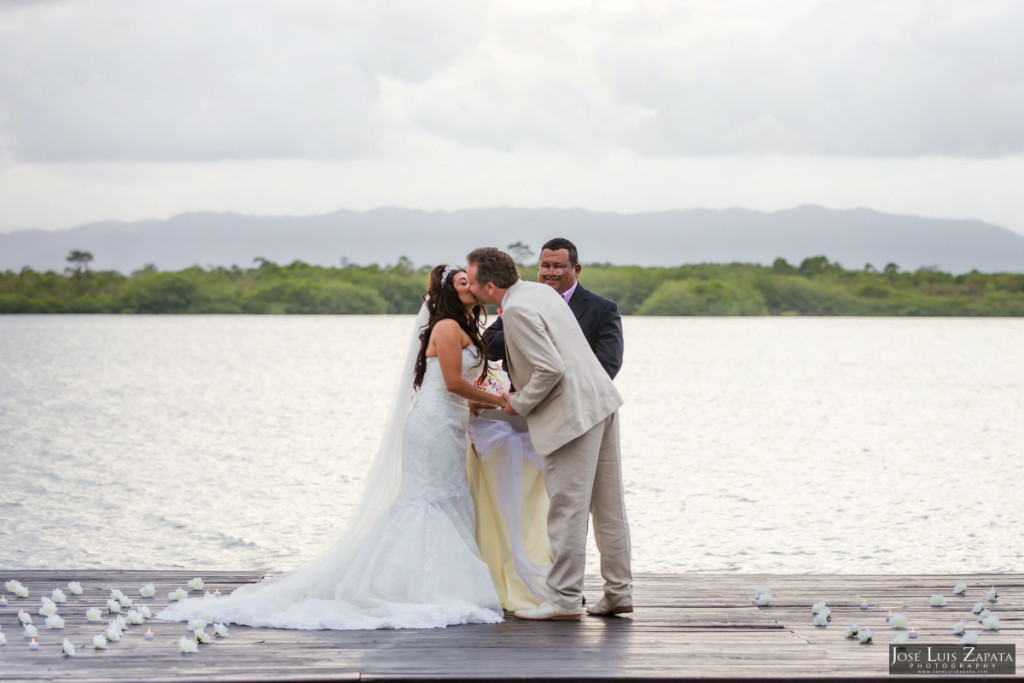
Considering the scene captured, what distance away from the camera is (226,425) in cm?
2770

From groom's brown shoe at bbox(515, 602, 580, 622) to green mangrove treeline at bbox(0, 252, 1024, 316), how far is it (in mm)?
69604

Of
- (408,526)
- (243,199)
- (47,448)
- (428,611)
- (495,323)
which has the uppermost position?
(243,199)

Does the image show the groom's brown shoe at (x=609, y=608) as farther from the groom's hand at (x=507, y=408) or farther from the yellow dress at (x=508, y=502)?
the groom's hand at (x=507, y=408)

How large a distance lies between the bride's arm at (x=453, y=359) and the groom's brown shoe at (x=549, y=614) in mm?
1026

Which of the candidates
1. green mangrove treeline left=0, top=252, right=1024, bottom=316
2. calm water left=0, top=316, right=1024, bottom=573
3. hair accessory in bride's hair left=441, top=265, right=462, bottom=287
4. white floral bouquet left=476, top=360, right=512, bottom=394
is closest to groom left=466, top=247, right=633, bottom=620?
hair accessory in bride's hair left=441, top=265, right=462, bottom=287

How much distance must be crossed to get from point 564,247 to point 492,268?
1.85 ft

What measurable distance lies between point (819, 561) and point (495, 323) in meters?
9.08

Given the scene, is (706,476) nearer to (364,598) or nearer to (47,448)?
(47,448)

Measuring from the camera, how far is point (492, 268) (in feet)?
15.7

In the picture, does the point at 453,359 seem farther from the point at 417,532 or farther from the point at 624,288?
the point at 624,288

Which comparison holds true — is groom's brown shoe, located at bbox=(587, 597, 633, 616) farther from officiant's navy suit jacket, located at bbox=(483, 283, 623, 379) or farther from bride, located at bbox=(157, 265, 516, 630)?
officiant's navy suit jacket, located at bbox=(483, 283, 623, 379)

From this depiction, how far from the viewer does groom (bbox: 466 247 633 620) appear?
473 centimetres

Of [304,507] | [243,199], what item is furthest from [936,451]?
[243,199]

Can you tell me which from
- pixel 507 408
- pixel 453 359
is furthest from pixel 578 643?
pixel 453 359
